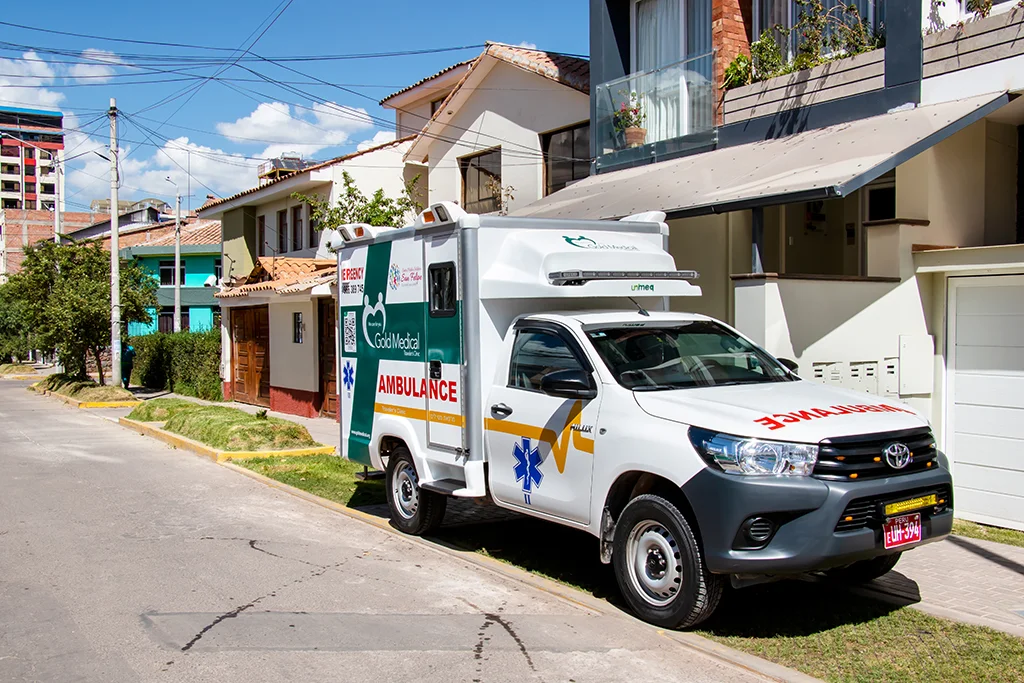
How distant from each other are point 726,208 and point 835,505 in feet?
15.0

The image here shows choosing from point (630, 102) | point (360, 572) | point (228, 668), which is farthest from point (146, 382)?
point (228, 668)

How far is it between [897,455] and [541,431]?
248 cm

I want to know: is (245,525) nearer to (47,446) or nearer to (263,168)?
(47,446)

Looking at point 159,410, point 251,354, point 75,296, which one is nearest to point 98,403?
point 75,296

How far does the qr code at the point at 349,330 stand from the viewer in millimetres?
9711

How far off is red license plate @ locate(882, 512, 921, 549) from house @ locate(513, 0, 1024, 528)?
3.34 metres

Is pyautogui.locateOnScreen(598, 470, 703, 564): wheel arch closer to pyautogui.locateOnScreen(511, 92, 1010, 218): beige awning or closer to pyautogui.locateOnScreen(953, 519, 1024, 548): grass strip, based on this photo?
pyautogui.locateOnScreen(511, 92, 1010, 218): beige awning

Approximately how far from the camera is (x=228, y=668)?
17.7 feet

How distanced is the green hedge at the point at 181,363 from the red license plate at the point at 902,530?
2216 cm

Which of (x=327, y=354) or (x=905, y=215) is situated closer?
(x=905, y=215)

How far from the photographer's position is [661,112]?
1376cm

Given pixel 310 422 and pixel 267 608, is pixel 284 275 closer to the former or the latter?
pixel 310 422

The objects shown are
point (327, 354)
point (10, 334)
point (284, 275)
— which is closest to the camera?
point (327, 354)

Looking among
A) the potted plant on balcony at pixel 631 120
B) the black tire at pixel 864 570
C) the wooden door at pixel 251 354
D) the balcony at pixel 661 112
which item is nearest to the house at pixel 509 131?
the balcony at pixel 661 112
